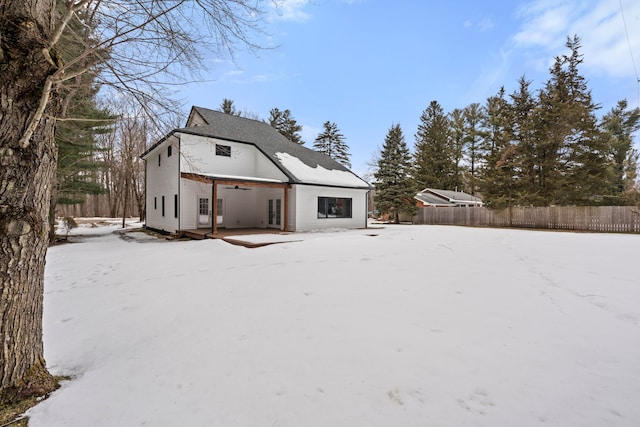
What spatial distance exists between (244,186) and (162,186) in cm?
470

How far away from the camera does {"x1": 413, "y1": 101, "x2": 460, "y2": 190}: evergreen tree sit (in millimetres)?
33500

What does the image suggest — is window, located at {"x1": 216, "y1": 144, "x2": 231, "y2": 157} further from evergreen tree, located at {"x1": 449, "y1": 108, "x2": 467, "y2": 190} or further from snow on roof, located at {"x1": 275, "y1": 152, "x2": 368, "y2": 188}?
evergreen tree, located at {"x1": 449, "y1": 108, "x2": 467, "y2": 190}

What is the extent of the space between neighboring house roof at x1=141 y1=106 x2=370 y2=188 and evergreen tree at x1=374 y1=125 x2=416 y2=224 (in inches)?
279

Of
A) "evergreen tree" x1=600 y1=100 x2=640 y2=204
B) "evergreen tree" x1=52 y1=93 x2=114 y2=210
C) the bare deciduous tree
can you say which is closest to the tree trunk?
the bare deciduous tree

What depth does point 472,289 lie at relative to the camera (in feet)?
13.9

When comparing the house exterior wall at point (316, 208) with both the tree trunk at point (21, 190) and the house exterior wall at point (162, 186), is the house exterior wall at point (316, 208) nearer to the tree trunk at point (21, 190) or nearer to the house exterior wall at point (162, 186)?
the house exterior wall at point (162, 186)

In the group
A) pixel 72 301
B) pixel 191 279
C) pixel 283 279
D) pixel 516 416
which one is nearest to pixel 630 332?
pixel 516 416

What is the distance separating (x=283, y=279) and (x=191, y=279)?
173 centimetres

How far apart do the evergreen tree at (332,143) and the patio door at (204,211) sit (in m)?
23.7

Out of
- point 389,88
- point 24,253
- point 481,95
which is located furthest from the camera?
point 481,95

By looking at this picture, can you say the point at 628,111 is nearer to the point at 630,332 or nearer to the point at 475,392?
the point at 630,332

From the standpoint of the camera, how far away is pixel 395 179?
2358 centimetres

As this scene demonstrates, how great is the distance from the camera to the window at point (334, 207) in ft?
47.2

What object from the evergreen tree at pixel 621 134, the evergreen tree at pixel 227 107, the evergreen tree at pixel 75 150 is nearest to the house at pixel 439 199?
the evergreen tree at pixel 621 134
